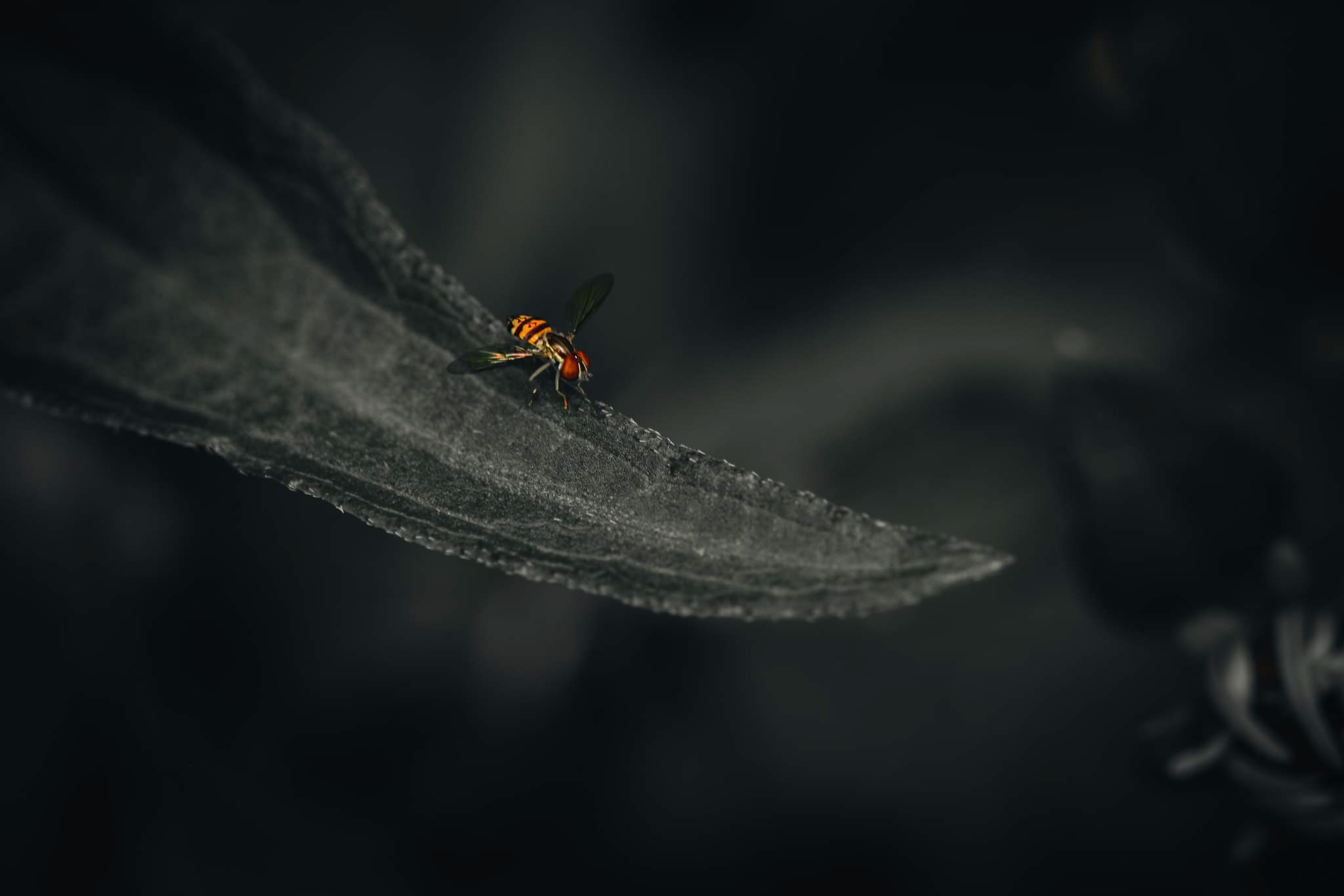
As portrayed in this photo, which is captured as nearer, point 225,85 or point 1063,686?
point 225,85

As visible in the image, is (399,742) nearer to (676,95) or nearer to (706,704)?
(706,704)

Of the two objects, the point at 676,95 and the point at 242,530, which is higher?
the point at 676,95

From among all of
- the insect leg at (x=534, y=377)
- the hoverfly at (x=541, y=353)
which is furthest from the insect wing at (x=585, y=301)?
the insect leg at (x=534, y=377)

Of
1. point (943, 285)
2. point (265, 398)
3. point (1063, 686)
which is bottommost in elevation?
point (265, 398)

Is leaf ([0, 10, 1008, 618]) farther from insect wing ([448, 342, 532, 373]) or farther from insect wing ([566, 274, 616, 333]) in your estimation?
insect wing ([566, 274, 616, 333])

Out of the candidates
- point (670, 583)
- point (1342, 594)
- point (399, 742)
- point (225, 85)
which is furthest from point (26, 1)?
point (1342, 594)

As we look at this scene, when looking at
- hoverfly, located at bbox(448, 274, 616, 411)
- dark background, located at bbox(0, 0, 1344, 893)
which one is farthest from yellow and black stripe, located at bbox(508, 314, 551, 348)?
dark background, located at bbox(0, 0, 1344, 893)

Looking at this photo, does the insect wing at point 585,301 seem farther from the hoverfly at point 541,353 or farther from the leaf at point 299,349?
the leaf at point 299,349
